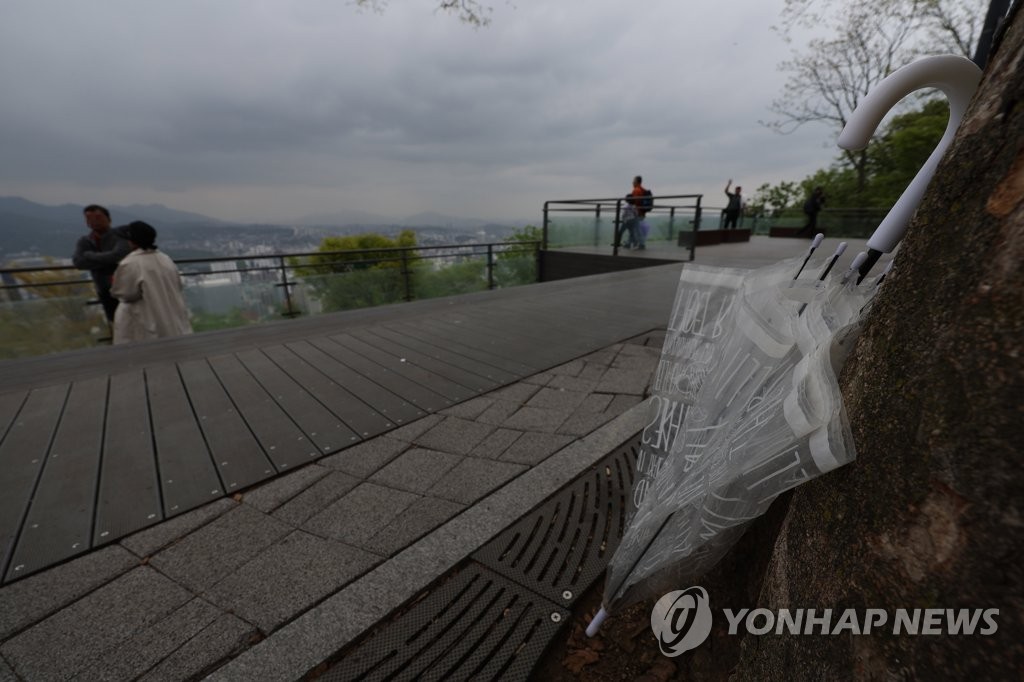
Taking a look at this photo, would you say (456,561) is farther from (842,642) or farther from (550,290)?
(550,290)

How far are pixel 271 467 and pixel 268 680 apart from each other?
3.82 feet

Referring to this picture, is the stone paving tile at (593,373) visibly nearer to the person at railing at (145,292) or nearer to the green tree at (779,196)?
the person at railing at (145,292)

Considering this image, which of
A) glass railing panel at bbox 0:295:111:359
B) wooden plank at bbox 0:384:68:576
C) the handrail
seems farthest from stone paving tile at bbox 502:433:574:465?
glass railing panel at bbox 0:295:111:359

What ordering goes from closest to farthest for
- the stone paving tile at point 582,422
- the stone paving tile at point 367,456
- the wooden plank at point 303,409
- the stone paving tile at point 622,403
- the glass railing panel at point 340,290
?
the stone paving tile at point 367,456 → the wooden plank at point 303,409 → the stone paving tile at point 582,422 → the stone paving tile at point 622,403 → the glass railing panel at point 340,290

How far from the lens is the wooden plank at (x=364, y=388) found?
2771 mm

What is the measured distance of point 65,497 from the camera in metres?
1.95

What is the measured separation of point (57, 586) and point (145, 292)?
132 inches

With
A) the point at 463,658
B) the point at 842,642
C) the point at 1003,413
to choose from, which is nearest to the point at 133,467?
the point at 463,658

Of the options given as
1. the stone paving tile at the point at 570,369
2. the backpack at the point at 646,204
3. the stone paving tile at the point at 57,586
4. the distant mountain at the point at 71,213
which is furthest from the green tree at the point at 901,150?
the distant mountain at the point at 71,213

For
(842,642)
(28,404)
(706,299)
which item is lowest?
(28,404)

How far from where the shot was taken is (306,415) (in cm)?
271

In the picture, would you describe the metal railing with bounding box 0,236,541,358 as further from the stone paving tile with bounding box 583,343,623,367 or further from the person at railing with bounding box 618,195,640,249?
the stone paving tile with bounding box 583,343,623,367

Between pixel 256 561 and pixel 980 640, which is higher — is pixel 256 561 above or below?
below

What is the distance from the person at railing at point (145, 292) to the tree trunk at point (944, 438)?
16.8 feet
